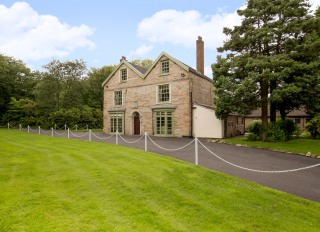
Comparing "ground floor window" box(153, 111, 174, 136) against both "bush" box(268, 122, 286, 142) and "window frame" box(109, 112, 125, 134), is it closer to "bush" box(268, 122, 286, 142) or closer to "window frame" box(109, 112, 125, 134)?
"window frame" box(109, 112, 125, 134)

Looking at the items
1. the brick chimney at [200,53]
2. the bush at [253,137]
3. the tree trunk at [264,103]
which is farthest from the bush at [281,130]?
the brick chimney at [200,53]

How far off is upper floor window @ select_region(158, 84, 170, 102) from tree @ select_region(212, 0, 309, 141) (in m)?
6.61

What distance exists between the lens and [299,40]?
18.7 metres

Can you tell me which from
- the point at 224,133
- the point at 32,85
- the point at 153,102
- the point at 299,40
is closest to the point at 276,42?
the point at 299,40

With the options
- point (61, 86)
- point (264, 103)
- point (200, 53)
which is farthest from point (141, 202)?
point (61, 86)

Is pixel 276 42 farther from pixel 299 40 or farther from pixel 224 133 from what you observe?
pixel 224 133

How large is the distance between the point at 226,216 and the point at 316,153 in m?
11.8

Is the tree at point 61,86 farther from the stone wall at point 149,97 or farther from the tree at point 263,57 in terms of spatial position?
the tree at point 263,57

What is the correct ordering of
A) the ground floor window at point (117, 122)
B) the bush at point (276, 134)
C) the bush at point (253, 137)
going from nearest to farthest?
the bush at point (276, 134) → the bush at point (253, 137) → the ground floor window at point (117, 122)

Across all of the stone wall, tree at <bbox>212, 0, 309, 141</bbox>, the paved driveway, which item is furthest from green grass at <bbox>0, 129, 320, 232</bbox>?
the stone wall

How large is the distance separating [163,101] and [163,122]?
241cm

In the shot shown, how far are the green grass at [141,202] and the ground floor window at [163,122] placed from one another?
660 inches

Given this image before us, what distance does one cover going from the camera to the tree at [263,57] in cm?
1802

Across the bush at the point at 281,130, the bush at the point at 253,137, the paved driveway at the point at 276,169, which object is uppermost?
the bush at the point at 281,130
